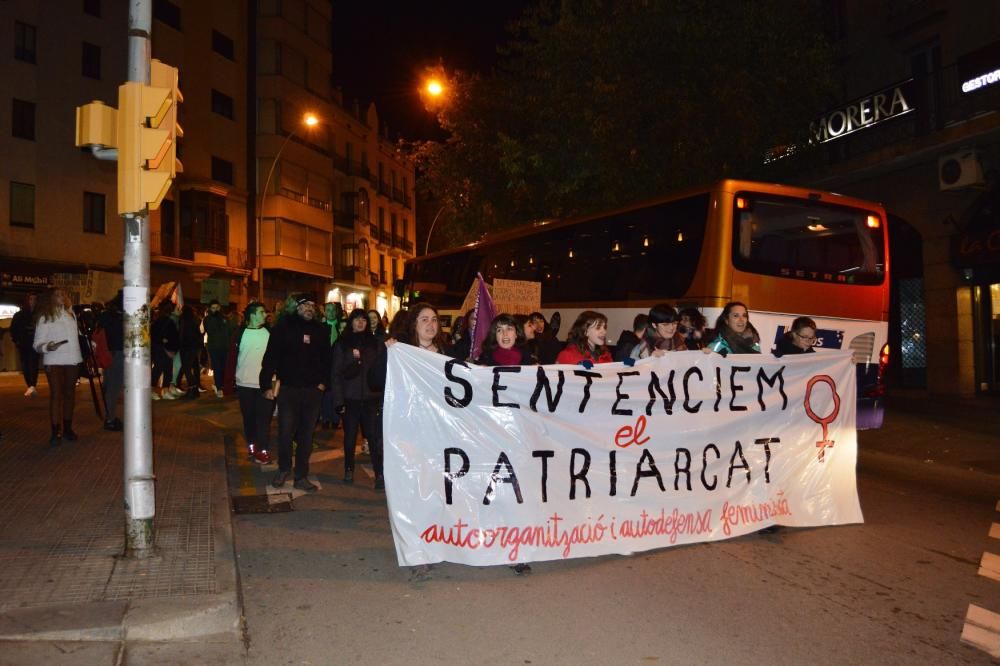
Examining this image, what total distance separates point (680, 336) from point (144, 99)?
4894mm

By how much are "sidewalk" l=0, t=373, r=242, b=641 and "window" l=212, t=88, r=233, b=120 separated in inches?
1251

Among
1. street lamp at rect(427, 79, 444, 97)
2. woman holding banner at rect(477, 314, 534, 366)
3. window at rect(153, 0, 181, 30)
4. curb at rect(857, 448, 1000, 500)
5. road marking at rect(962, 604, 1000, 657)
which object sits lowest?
road marking at rect(962, 604, 1000, 657)

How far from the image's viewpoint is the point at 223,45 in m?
38.3

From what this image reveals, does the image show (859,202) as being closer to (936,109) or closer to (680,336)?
(680,336)

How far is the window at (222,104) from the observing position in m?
37.8

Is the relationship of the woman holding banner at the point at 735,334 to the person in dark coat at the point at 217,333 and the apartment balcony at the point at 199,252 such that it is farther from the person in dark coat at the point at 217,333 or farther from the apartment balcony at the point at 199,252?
the apartment balcony at the point at 199,252

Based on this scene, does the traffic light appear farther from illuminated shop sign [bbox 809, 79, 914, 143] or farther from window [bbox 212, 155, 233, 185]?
window [bbox 212, 155, 233, 185]

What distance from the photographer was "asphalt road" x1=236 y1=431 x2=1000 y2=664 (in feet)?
13.6

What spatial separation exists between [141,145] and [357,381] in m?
3.38

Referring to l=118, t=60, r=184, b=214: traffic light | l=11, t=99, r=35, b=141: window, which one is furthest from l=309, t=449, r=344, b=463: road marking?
l=11, t=99, r=35, b=141: window

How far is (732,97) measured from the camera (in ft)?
49.5

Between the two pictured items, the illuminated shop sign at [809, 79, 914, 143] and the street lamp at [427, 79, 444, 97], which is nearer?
the illuminated shop sign at [809, 79, 914, 143]

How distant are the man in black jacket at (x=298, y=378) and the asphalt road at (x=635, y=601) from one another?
118cm

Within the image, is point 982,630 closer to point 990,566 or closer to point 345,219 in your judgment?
point 990,566
